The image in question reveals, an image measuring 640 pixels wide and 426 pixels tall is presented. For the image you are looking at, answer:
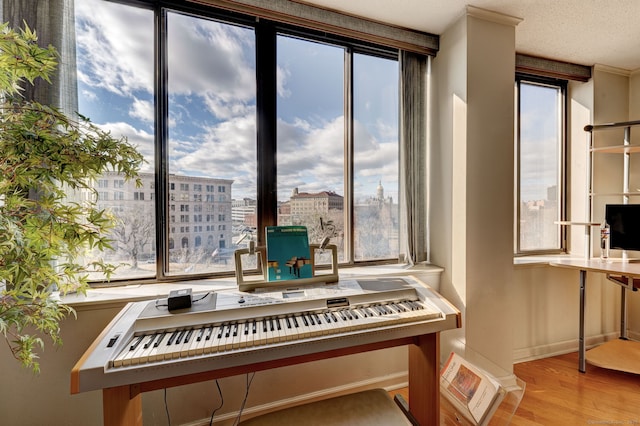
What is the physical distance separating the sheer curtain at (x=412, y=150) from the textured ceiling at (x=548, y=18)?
31 centimetres

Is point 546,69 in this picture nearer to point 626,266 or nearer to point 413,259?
point 626,266

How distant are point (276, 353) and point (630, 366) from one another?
276 centimetres

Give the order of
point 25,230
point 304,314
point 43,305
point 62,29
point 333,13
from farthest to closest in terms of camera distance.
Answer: point 333,13, point 62,29, point 304,314, point 43,305, point 25,230

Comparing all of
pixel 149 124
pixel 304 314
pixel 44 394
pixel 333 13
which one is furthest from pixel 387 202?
pixel 44 394

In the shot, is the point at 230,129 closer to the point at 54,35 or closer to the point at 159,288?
the point at 54,35

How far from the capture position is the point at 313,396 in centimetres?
184

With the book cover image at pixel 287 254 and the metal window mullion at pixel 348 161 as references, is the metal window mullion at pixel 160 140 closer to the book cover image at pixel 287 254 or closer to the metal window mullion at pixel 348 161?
the book cover image at pixel 287 254

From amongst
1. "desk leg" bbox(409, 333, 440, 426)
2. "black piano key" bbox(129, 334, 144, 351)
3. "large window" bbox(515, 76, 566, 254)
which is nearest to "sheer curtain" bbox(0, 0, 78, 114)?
"black piano key" bbox(129, 334, 144, 351)

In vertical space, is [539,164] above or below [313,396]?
above

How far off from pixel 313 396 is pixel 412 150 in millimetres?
1900

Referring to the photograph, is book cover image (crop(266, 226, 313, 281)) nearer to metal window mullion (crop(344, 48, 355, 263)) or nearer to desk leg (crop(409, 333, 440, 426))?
metal window mullion (crop(344, 48, 355, 263))

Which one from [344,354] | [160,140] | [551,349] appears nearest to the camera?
[344,354]

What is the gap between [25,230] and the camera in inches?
36.2

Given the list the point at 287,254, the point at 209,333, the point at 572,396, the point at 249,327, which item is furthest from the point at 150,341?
the point at 572,396
